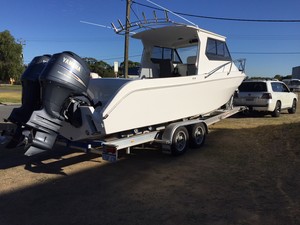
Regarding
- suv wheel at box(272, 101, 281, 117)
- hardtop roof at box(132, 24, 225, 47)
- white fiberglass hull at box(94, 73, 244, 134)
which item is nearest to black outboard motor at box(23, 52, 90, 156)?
white fiberglass hull at box(94, 73, 244, 134)

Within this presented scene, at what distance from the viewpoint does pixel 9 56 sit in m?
45.8

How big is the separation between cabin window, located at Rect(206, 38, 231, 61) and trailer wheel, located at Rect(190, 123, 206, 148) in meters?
1.87

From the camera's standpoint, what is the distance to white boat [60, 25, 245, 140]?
5859 mm

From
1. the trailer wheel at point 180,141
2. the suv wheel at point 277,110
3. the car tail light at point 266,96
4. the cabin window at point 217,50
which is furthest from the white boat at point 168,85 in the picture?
the suv wheel at point 277,110

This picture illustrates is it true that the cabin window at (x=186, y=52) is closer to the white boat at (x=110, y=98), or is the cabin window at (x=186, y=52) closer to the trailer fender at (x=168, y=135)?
the white boat at (x=110, y=98)

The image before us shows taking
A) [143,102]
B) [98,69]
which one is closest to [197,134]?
[143,102]

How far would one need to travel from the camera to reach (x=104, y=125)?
561 cm

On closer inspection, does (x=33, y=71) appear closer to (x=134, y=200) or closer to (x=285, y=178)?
(x=134, y=200)

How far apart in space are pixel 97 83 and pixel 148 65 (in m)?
3.07

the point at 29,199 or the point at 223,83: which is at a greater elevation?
the point at 223,83

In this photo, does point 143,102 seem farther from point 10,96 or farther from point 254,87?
point 10,96

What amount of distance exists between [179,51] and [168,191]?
5.68 meters

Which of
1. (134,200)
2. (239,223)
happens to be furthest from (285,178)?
(134,200)

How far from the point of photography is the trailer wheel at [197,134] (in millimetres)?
7957
